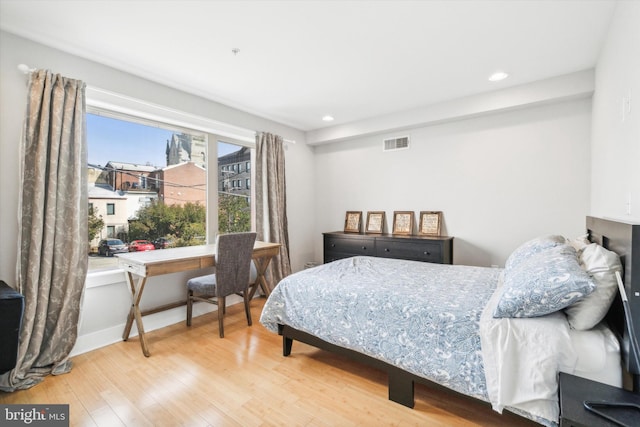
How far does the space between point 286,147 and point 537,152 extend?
3135 millimetres

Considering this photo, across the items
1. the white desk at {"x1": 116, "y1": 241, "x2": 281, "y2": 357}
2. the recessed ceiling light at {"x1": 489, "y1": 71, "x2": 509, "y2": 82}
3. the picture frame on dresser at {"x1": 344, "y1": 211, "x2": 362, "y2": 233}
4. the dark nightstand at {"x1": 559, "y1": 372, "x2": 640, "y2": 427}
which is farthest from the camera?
the picture frame on dresser at {"x1": 344, "y1": 211, "x2": 362, "y2": 233}

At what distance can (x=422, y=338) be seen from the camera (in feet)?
5.67

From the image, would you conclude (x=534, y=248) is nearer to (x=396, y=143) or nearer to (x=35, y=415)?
(x=396, y=143)

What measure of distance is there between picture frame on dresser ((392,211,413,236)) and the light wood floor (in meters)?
2.09

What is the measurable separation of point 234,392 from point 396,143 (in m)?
3.50

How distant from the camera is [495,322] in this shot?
4.82ft

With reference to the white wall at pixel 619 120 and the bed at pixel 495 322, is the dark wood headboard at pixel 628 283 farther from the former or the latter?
the white wall at pixel 619 120

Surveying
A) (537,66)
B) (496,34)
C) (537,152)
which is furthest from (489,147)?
(496,34)

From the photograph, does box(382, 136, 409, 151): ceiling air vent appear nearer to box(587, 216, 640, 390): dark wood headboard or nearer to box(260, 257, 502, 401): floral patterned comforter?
box(260, 257, 502, 401): floral patterned comforter

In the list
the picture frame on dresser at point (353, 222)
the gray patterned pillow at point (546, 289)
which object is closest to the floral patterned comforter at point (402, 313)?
the gray patterned pillow at point (546, 289)

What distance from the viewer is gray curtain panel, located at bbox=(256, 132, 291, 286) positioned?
4039 millimetres

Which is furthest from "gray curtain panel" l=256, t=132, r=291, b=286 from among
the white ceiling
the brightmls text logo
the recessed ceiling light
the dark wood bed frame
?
the recessed ceiling light

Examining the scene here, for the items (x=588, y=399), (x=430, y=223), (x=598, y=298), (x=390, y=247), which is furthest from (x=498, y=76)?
(x=588, y=399)

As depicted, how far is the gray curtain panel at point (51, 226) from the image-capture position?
2182 millimetres
